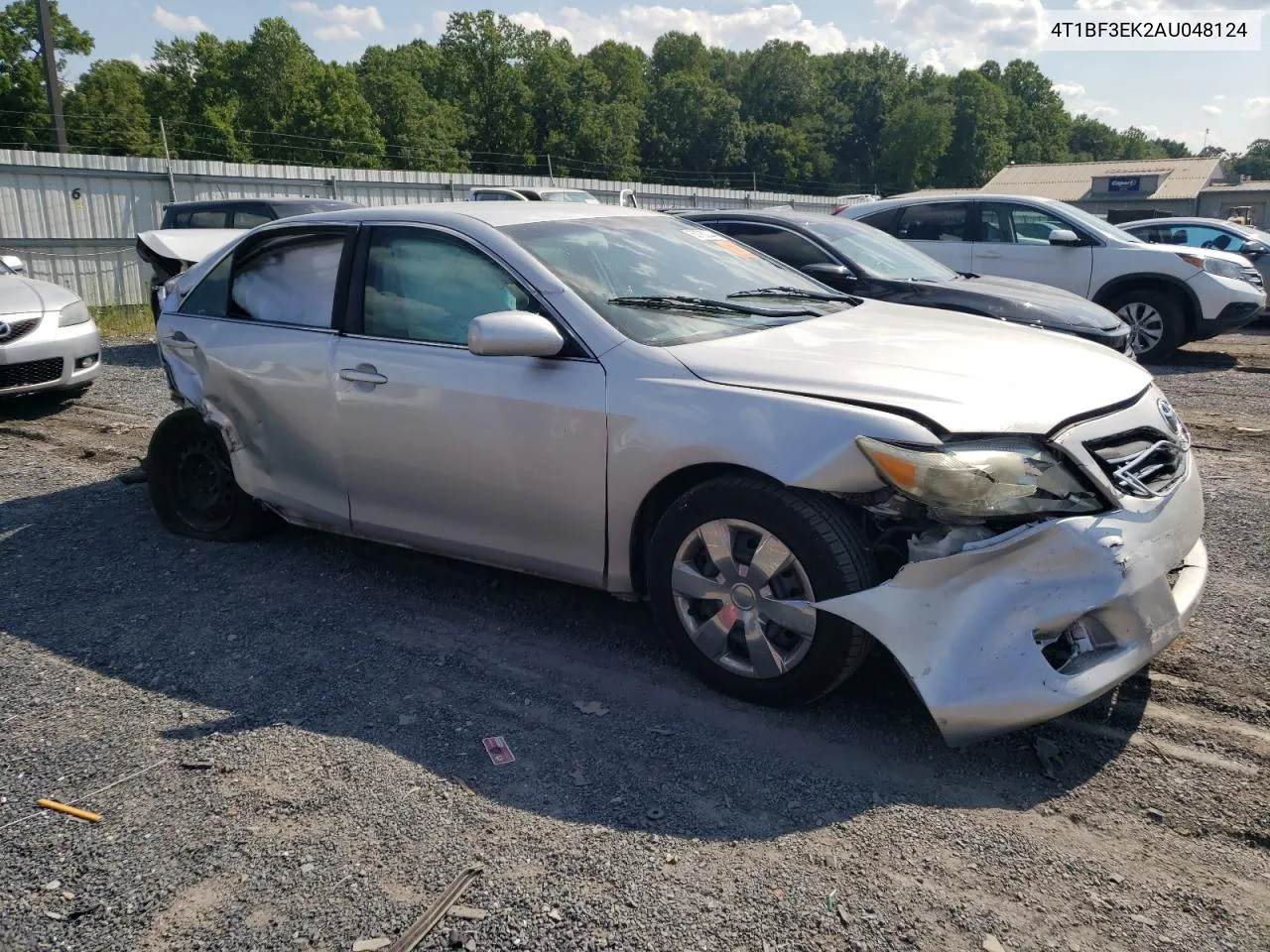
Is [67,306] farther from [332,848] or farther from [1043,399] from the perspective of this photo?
[1043,399]

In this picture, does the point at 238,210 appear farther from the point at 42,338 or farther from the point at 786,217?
the point at 786,217

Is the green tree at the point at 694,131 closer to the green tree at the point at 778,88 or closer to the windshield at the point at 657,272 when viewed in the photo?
the green tree at the point at 778,88

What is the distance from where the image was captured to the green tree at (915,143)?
98688mm

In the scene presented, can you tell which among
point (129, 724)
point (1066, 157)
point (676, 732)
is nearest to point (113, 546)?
point (129, 724)

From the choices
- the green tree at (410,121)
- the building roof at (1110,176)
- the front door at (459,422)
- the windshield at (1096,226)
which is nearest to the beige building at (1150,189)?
the building roof at (1110,176)

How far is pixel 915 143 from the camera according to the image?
99.1 metres

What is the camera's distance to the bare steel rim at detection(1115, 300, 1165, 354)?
1046cm

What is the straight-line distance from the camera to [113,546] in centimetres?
514

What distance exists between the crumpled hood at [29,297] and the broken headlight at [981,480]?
7.45 metres

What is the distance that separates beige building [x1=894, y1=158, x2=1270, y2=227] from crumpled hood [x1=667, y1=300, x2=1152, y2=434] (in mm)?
49551

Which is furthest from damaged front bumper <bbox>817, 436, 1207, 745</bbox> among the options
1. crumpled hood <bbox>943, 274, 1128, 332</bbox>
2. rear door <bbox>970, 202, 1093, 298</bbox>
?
rear door <bbox>970, 202, 1093, 298</bbox>

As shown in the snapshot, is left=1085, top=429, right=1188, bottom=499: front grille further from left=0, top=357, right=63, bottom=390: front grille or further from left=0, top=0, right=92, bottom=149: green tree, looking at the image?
left=0, top=0, right=92, bottom=149: green tree

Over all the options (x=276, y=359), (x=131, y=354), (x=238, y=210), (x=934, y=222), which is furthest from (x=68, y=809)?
(x=238, y=210)

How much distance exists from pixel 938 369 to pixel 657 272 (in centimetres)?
131
